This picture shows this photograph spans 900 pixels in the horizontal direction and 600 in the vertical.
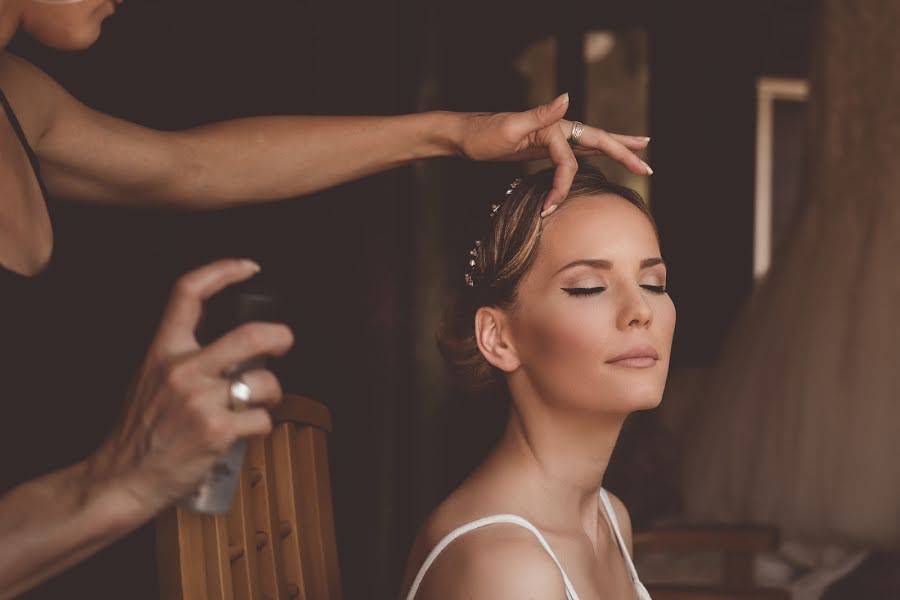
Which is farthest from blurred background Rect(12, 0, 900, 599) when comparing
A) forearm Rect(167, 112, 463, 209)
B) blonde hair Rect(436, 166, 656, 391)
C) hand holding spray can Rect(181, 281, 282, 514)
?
hand holding spray can Rect(181, 281, 282, 514)

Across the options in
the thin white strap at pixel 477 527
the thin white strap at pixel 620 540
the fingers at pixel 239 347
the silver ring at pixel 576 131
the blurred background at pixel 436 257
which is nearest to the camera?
the fingers at pixel 239 347

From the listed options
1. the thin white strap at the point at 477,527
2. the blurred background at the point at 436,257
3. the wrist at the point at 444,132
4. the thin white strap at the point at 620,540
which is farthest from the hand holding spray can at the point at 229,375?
the blurred background at the point at 436,257

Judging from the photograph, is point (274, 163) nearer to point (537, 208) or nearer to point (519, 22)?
point (537, 208)

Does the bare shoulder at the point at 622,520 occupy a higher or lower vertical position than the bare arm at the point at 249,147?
lower

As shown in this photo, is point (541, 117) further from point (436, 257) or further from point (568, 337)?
point (436, 257)

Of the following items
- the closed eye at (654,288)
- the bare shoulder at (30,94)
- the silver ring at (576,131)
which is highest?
the bare shoulder at (30,94)

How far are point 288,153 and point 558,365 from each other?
602mm

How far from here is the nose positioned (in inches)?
53.9

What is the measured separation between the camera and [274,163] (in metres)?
1.68

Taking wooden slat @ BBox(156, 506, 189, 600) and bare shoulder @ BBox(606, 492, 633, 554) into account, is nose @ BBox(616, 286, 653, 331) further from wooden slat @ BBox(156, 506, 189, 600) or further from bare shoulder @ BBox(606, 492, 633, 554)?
wooden slat @ BBox(156, 506, 189, 600)

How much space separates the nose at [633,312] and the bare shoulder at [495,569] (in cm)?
31

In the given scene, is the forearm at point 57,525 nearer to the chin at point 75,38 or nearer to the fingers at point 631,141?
the chin at point 75,38

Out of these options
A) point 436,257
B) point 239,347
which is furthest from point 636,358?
→ point 436,257

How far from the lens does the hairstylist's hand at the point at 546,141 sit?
4.78 ft
